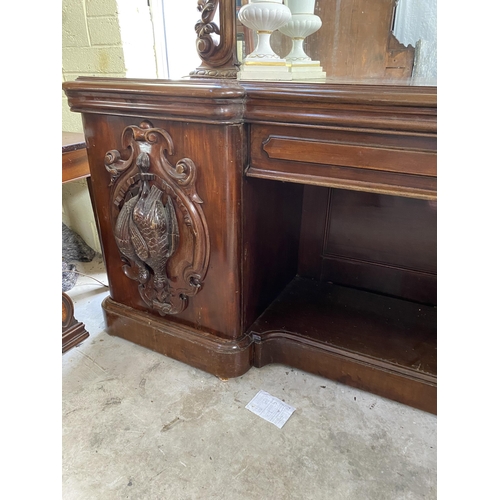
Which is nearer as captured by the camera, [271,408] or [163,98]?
[163,98]

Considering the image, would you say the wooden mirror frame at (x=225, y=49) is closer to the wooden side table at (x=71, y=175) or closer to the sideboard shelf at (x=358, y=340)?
the wooden side table at (x=71, y=175)

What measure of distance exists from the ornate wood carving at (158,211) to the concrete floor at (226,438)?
1.01ft

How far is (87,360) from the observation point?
123 cm

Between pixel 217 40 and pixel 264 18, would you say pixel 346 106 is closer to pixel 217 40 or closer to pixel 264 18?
pixel 264 18

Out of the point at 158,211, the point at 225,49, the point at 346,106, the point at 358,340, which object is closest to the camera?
the point at 346,106

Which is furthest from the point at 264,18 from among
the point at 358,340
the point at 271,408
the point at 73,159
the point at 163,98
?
the point at 271,408

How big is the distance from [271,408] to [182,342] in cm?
33

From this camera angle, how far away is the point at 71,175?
4.50 ft

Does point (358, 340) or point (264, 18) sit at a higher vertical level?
point (264, 18)

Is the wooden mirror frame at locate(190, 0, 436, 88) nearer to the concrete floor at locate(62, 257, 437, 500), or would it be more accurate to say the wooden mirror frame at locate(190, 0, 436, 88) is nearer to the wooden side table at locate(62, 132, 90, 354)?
the wooden side table at locate(62, 132, 90, 354)

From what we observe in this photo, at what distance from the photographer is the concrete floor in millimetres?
846

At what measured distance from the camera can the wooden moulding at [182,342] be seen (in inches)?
44.2

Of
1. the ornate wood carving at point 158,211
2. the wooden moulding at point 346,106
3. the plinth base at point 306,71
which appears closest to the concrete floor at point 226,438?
the ornate wood carving at point 158,211

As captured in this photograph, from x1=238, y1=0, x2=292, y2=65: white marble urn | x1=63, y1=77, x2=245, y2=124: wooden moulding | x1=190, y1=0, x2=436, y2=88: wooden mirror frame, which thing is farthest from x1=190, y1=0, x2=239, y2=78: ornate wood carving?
x1=63, y1=77, x2=245, y2=124: wooden moulding
